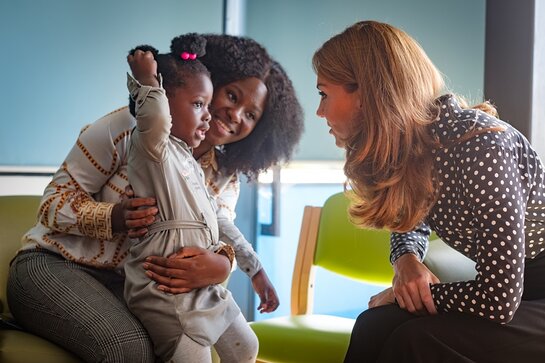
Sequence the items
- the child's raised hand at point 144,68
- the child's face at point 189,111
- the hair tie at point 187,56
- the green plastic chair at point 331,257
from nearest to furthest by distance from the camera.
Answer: the child's raised hand at point 144,68, the child's face at point 189,111, the hair tie at point 187,56, the green plastic chair at point 331,257

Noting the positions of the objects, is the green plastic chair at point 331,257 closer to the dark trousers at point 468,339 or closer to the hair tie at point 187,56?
the dark trousers at point 468,339

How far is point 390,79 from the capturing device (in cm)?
155

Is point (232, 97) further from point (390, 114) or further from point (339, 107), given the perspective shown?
point (390, 114)

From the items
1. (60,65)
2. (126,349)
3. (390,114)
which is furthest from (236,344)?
(60,65)

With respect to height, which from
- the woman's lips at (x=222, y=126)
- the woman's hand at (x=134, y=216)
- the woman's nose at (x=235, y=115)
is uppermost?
the woman's nose at (x=235, y=115)

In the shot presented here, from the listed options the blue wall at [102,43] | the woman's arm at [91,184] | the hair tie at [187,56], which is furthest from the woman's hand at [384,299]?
the blue wall at [102,43]

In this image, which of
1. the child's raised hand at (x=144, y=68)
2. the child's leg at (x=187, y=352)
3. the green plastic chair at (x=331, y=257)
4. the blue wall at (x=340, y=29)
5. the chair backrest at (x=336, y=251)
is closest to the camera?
the child's leg at (x=187, y=352)

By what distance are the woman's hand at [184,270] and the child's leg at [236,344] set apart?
174 millimetres

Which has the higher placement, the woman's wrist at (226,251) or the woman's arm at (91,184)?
the woman's arm at (91,184)

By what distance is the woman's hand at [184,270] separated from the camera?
5.12ft

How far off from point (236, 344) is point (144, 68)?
2.46ft

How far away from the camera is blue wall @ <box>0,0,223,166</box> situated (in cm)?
259

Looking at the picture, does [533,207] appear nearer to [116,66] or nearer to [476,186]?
[476,186]

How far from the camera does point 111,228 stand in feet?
5.39
